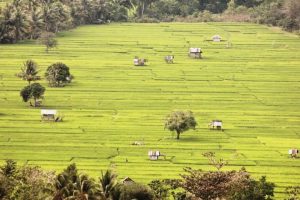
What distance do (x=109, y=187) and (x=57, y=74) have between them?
34.3 meters

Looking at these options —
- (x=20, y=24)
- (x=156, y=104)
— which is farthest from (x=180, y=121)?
(x=20, y=24)

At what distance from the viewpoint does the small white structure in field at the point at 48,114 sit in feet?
161

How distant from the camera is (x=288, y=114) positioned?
53469 mm

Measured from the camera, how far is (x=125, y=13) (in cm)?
10700

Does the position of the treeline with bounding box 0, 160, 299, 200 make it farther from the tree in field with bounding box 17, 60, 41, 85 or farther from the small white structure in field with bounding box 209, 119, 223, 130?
the tree in field with bounding box 17, 60, 41, 85

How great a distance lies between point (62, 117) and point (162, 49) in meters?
30.5

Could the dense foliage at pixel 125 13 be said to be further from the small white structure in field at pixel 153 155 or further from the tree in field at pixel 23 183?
the tree in field at pixel 23 183

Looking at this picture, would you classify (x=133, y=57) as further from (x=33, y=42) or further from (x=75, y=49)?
(x=33, y=42)

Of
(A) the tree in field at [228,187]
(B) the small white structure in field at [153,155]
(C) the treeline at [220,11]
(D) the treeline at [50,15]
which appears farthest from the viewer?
(C) the treeline at [220,11]

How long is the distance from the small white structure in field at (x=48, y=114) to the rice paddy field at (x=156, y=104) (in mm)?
668

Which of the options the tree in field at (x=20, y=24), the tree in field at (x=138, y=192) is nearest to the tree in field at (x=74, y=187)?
the tree in field at (x=138, y=192)

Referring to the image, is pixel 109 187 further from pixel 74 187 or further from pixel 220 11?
pixel 220 11

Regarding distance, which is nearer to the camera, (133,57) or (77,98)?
(77,98)

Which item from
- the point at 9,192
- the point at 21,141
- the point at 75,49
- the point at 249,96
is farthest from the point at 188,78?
the point at 9,192
